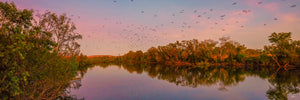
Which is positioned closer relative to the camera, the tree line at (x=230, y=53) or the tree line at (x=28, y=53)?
the tree line at (x=28, y=53)

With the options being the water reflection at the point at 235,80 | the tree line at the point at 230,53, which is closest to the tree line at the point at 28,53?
the water reflection at the point at 235,80

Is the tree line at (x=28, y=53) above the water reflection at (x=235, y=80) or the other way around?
above

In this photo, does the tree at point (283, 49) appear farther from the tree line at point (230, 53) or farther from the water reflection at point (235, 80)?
the water reflection at point (235, 80)

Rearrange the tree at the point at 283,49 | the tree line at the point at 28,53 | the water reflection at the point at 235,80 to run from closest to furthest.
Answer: the tree line at the point at 28,53 < the water reflection at the point at 235,80 < the tree at the point at 283,49

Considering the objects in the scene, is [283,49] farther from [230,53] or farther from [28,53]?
[28,53]

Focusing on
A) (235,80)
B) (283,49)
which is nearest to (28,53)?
(235,80)

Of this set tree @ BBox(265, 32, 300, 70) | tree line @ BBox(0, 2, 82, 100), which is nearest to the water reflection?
tree @ BBox(265, 32, 300, 70)

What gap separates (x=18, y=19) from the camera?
7.39 meters

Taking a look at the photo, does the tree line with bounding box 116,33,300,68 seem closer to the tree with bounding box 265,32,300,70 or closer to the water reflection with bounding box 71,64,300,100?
the tree with bounding box 265,32,300,70

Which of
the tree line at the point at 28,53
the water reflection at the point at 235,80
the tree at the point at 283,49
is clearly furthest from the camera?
the tree at the point at 283,49

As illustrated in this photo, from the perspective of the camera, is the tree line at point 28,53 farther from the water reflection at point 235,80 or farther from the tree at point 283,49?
the tree at point 283,49

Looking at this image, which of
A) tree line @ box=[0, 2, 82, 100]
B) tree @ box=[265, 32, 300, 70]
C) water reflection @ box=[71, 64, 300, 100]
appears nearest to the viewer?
tree line @ box=[0, 2, 82, 100]

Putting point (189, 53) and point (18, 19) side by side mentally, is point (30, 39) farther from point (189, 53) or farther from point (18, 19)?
point (189, 53)

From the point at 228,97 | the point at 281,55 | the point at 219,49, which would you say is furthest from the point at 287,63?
the point at 228,97
